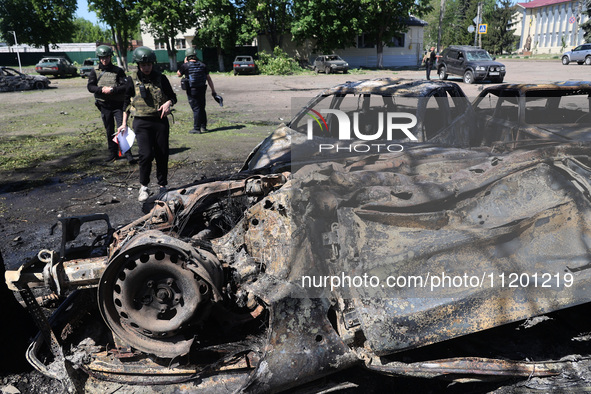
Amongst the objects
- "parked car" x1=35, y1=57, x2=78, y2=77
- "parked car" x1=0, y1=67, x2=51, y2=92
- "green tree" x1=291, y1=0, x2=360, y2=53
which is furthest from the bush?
"parked car" x1=0, y1=67, x2=51, y2=92

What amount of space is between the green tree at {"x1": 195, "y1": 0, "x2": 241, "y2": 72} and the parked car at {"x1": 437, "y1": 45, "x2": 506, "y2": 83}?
18583 millimetres

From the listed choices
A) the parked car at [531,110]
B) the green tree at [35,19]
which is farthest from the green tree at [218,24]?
the parked car at [531,110]

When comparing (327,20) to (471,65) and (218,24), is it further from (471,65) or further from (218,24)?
(471,65)

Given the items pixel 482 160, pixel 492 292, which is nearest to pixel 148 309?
pixel 492 292

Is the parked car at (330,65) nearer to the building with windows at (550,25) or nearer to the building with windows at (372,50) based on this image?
the building with windows at (372,50)

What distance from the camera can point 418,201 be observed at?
2588 millimetres

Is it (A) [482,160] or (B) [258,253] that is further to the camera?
(A) [482,160]

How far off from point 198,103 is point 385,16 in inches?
1074

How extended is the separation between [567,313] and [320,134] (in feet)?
10.6

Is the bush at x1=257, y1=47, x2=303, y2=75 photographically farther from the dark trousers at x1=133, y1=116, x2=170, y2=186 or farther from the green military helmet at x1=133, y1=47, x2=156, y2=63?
the green military helmet at x1=133, y1=47, x2=156, y2=63

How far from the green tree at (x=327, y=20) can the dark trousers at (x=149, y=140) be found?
2915 cm

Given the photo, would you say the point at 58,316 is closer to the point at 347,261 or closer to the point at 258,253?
the point at 258,253

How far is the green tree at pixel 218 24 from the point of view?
110 ft

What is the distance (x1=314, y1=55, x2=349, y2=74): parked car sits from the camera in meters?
29.4
